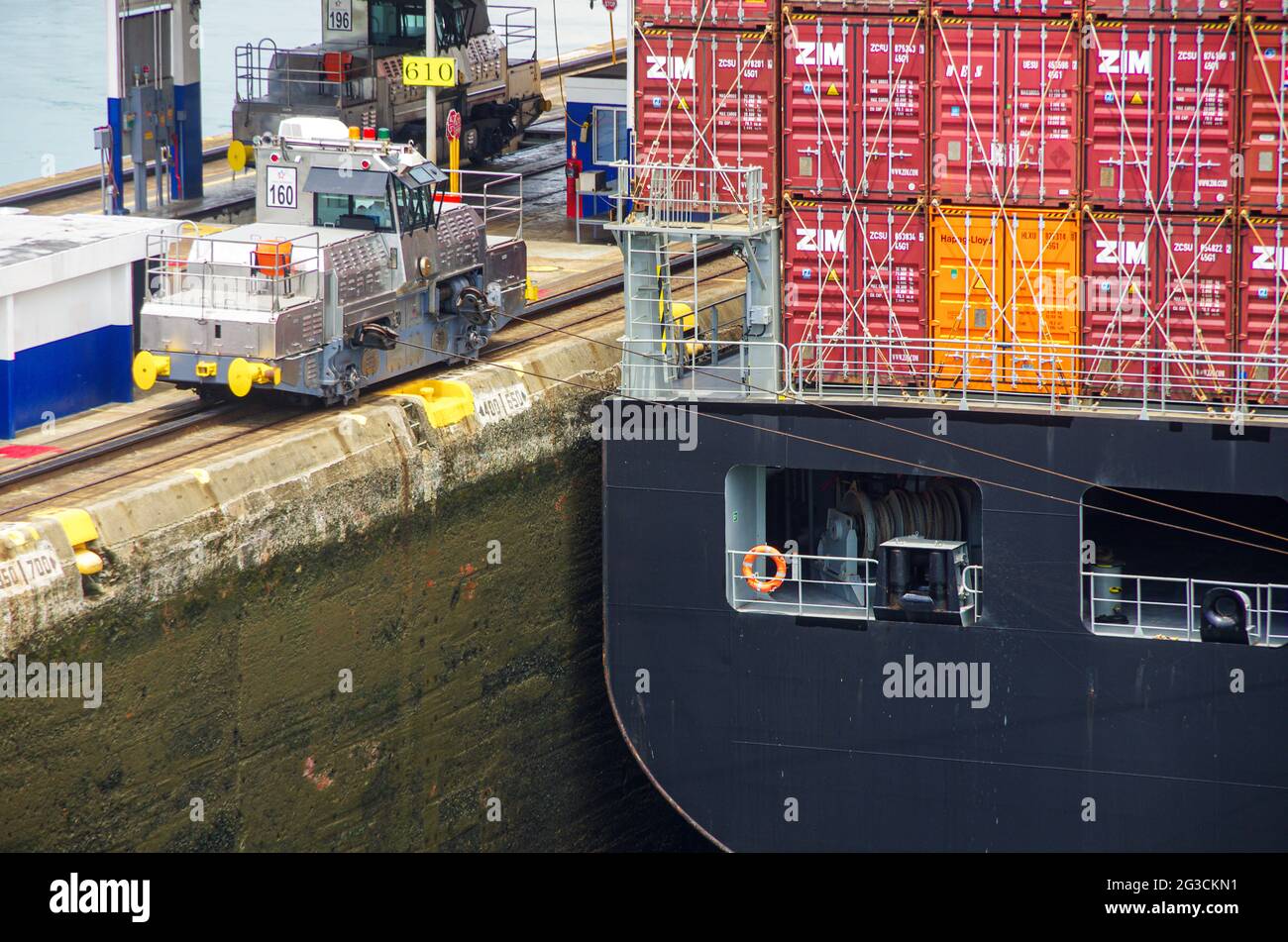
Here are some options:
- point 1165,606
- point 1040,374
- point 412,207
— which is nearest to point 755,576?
point 1040,374

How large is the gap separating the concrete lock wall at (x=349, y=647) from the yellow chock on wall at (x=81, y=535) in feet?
0.27

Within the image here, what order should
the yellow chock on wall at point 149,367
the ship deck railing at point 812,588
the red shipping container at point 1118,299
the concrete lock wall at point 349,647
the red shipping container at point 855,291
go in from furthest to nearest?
the red shipping container at point 855,291, the yellow chock on wall at point 149,367, the ship deck railing at point 812,588, the red shipping container at point 1118,299, the concrete lock wall at point 349,647

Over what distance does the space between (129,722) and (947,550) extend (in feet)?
31.3

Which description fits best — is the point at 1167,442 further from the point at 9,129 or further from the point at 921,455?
the point at 9,129

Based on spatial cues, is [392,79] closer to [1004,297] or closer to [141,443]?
[141,443]

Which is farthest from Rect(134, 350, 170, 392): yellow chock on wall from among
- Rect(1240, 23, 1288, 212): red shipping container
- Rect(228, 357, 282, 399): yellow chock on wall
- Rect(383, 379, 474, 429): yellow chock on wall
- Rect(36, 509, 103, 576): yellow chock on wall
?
Rect(1240, 23, 1288, 212): red shipping container

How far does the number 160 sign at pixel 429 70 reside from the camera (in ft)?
110

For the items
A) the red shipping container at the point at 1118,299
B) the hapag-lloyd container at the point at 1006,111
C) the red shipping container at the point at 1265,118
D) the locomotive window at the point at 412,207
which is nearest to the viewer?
the red shipping container at the point at 1265,118

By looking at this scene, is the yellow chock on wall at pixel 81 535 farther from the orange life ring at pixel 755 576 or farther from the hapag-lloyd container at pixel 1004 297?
the hapag-lloyd container at pixel 1004 297

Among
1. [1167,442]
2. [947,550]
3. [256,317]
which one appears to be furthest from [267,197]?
[1167,442]

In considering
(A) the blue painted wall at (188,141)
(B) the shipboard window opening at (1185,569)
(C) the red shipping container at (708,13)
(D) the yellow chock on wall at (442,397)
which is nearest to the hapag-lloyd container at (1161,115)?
(B) the shipboard window opening at (1185,569)

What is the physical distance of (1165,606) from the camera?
24141 mm

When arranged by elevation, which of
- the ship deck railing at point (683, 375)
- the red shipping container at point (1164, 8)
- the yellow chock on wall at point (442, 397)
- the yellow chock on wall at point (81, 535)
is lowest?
the yellow chock on wall at point (81, 535)

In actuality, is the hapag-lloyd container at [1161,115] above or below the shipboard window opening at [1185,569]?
above
